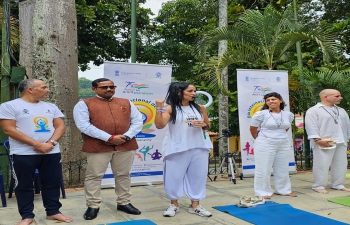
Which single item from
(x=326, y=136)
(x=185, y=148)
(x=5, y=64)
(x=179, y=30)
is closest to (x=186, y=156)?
(x=185, y=148)

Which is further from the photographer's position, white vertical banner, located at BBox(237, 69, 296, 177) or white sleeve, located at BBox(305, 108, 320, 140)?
white vertical banner, located at BBox(237, 69, 296, 177)

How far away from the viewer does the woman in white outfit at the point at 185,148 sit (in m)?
4.49

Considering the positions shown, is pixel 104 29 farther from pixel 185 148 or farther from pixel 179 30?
pixel 185 148

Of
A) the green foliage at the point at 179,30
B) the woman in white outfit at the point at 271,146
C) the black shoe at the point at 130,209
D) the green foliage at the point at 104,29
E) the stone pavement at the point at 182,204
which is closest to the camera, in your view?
the stone pavement at the point at 182,204

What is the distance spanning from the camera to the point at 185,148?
4.44m

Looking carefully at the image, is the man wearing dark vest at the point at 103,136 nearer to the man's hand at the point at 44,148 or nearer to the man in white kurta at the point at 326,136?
the man's hand at the point at 44,148

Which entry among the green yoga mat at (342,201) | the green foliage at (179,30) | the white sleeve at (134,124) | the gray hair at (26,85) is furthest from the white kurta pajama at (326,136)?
the green foliage at (179,30)

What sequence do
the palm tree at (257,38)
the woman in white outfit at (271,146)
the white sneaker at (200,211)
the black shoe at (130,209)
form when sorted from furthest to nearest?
the palm tree at (257,38) → the woman in white outfit at (271,146) → the black shoe at (130,209) → the white sneaker at (200,211)

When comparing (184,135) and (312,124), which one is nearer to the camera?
(184,135)

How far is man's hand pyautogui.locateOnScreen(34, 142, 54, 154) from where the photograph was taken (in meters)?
4.00

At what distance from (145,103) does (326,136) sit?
2.96 metres

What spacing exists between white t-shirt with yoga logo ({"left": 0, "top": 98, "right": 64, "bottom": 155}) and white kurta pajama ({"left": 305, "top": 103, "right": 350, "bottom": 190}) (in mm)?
3832

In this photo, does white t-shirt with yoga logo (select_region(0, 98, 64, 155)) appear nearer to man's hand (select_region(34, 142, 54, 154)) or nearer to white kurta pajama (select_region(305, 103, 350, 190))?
man's hand (select_region(34, 142, 54, 154))

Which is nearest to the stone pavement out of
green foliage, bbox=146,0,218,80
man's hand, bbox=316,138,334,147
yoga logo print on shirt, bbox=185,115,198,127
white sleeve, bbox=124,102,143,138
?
man's hand, bbox=316,138,334,147
